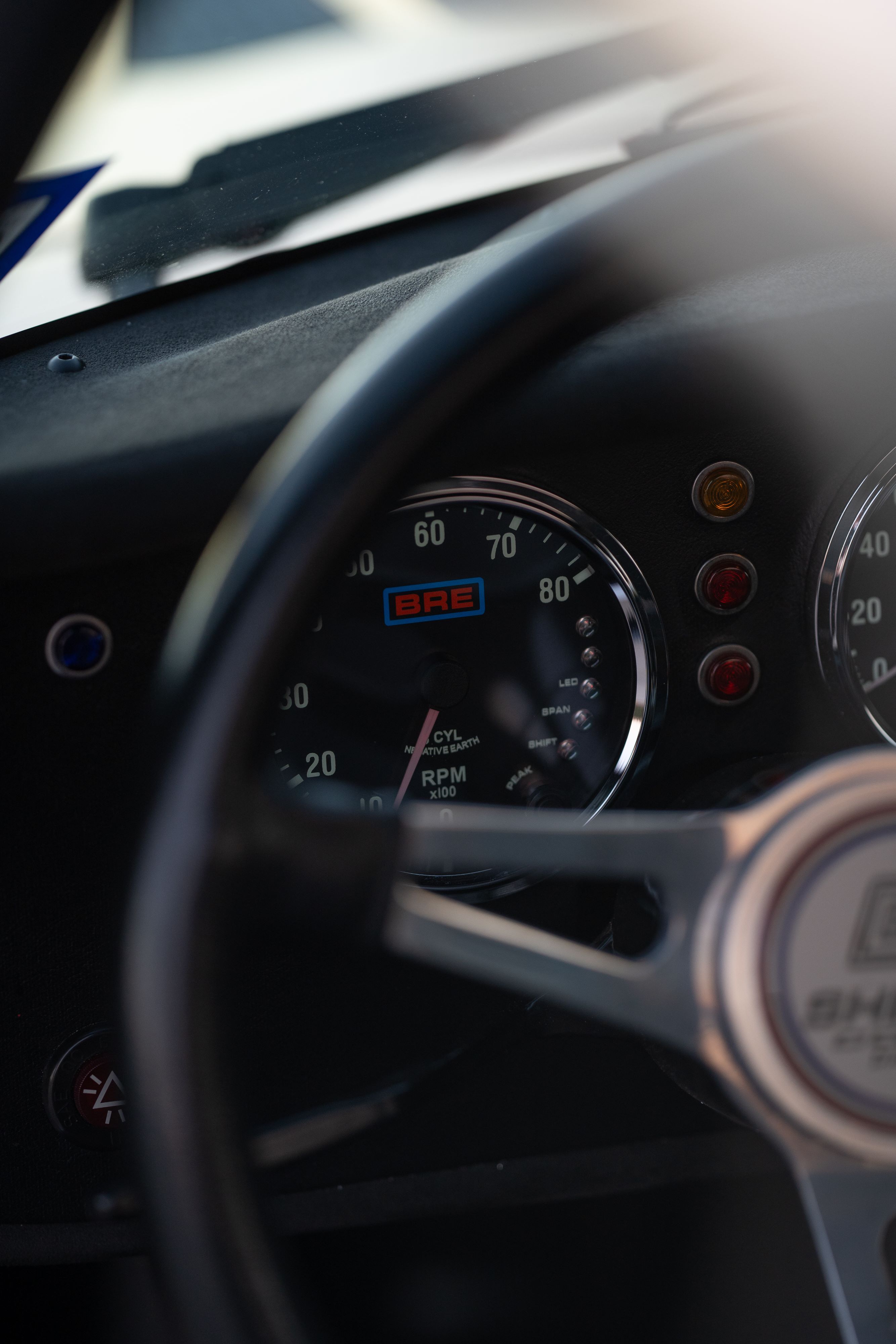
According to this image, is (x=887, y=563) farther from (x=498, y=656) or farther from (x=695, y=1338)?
(x=695, y=1338)

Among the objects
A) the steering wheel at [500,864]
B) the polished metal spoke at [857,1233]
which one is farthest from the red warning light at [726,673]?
the polished metal spoke at [857,1233]

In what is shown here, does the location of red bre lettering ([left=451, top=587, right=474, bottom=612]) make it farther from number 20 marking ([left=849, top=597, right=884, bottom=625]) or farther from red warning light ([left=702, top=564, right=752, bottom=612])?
number 20 marking ([left=849, top=597, right=884, bottom=625])

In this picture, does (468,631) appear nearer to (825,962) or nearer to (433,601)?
(433,601)

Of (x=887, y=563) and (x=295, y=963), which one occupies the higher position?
(x=887, y=563)

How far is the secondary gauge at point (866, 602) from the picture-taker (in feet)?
4.89

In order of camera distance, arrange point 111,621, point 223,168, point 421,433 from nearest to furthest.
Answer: point 421,433 < point 111,621 < point 223,168

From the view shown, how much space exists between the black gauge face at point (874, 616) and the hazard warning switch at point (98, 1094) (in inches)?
37.5

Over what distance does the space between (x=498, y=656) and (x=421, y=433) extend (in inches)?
28.6

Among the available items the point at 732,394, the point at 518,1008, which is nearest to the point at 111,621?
the point at 518,1008

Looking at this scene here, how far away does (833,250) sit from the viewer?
62.6 inches

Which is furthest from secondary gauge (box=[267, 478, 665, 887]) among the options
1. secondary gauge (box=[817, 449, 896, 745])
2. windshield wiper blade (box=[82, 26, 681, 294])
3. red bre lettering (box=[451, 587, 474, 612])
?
windshield wiper blade (box=[82, 26, 681, 294])

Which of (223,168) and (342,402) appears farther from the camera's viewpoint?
(223,168)

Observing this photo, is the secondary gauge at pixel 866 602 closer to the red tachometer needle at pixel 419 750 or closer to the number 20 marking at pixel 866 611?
the number 20 marking at pixel 866 611

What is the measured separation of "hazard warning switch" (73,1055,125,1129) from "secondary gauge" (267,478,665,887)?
0.37m
